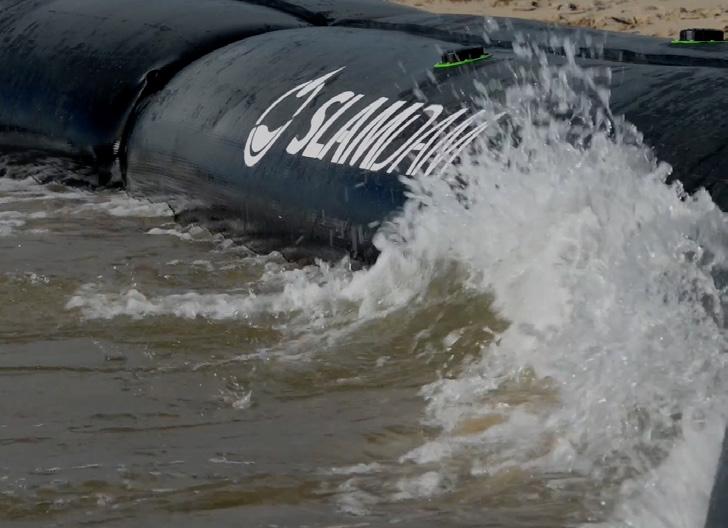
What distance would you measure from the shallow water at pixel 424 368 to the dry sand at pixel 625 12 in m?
5.12

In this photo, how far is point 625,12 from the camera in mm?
9656

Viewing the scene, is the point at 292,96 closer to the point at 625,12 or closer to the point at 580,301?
the point at 580,301

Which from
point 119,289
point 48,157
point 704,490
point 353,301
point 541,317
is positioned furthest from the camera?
point 48,157

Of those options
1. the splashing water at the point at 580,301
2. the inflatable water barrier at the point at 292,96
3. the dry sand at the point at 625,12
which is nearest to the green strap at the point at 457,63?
the inflatable water barrier at the point at 292,96

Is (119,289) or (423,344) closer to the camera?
(423,344)

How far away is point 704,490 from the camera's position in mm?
2566

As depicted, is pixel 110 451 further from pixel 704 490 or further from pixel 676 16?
pixel 676 16

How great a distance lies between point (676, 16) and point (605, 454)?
6880 millimetres

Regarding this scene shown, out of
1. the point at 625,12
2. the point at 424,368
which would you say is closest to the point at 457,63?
the point at 424,368

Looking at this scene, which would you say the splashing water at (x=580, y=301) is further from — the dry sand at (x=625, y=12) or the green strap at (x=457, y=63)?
the dry sand at (x=625, y=12)

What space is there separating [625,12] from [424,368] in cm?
653

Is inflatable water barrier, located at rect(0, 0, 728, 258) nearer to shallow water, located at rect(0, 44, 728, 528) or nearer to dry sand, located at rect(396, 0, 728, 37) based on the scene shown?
shallow water, located at rect(0, 44, 728, 528)

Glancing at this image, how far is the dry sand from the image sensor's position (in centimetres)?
906

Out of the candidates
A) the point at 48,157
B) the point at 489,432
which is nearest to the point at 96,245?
the point at 48,157
